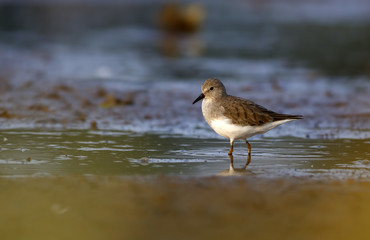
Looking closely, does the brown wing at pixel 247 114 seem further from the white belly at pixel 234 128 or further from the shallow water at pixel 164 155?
the shallow water at pixel 164 155

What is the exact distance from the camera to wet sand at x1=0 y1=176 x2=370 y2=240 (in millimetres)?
5000

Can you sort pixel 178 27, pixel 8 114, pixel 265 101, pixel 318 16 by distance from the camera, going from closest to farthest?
pixel 8 114 < pixel 265 101 < pixel 178 27 < pixel 318 16

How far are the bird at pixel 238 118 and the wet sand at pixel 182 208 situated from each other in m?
1.35

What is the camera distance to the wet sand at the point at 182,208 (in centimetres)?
500

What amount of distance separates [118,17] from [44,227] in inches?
1012

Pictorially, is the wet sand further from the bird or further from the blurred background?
the blurred background

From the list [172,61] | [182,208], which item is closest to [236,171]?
[182,208]

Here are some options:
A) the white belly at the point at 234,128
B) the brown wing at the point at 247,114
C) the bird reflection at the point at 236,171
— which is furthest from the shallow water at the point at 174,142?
the brown wing at the point at 247,114

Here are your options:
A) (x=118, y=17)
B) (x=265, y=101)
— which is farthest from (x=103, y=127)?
(x=118, y=17)

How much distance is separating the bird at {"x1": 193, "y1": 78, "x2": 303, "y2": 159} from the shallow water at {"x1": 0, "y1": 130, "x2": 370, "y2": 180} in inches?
13.0

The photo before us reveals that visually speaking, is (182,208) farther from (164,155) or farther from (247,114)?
(247,114)

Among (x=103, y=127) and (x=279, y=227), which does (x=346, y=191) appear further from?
(x=103, y=127)

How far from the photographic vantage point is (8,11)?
31094mm

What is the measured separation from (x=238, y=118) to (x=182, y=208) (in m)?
2.73
